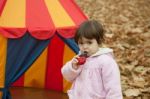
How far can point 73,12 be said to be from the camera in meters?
5.08

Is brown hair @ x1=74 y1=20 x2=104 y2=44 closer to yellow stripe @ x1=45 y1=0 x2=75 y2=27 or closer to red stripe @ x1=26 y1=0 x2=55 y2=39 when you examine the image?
red stripe @ x1=26 y1=0 x2=55 y2=39

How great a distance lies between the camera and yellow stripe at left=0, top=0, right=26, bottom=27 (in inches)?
179

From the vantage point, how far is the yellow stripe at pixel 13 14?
A: 4539mm

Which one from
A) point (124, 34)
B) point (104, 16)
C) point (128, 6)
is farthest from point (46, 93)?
point (128, 6)

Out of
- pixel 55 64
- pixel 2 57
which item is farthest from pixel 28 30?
pixel 55 64

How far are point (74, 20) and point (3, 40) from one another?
0.87 meters

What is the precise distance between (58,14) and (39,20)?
11.2 inches

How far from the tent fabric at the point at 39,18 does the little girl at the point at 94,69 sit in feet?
4.42

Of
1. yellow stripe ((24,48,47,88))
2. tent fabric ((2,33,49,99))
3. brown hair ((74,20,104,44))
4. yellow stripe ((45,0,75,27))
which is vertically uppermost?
brown hair ((74,20,104,44))

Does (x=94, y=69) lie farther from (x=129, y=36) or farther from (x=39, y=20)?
(x=129, y=36)

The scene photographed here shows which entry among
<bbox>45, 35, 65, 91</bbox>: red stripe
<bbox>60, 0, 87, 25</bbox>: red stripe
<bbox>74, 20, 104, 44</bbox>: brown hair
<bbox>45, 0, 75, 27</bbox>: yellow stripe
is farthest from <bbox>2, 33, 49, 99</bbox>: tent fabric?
<bbox>74, 20, 104, 44</bbox>: brown hair

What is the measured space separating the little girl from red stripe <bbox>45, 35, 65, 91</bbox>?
2.34 meters

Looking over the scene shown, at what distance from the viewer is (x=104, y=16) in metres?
10.4

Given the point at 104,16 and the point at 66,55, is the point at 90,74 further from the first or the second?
the point at 104,16
